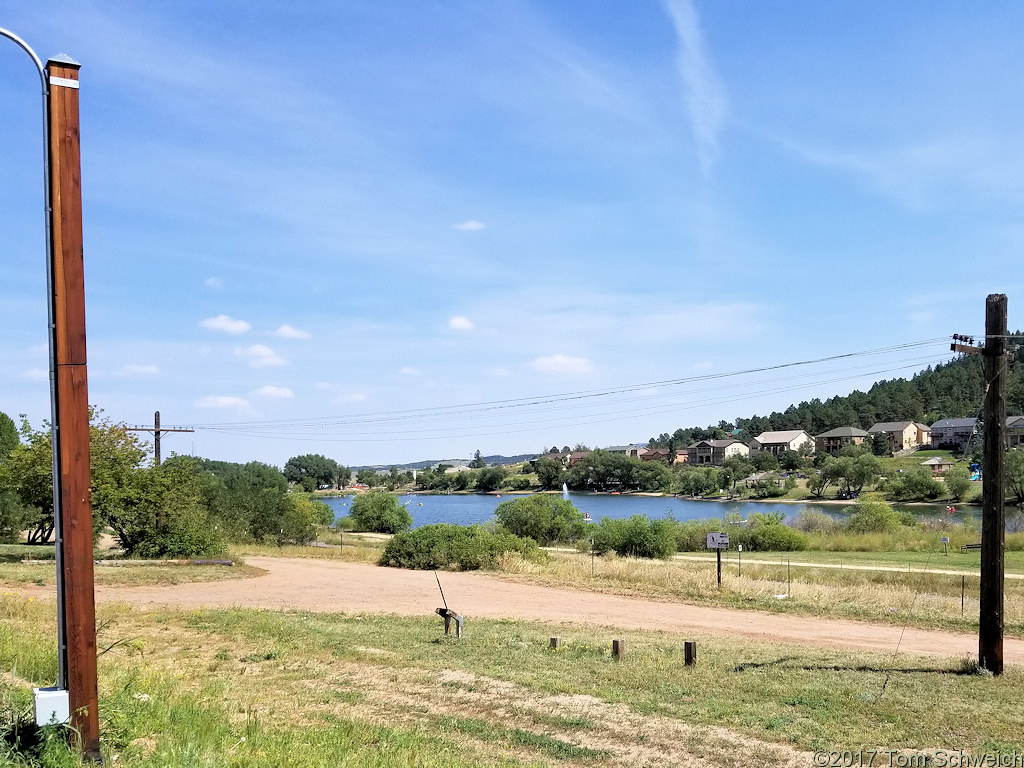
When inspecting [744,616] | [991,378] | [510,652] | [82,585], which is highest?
[991,378]

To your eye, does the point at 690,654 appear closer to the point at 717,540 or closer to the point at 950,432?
the point at 717,540

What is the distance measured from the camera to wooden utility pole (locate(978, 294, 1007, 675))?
13898 millimetres

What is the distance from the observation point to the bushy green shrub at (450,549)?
3556cm

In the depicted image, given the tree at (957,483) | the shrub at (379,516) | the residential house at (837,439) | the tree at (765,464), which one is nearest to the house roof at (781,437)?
the residential house at (837,439)

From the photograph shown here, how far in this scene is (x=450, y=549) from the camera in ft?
118

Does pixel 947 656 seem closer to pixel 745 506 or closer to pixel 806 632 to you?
pixel 806 632

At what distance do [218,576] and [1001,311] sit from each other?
25077 mm

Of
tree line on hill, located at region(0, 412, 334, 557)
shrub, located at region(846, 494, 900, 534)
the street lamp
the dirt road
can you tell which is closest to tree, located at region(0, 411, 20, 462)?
tree line on hill, located at region(0, 412, 334, 557)

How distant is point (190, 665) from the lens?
12883 mm

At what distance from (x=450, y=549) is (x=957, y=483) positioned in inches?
2630

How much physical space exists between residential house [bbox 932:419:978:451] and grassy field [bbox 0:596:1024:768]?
14413cm

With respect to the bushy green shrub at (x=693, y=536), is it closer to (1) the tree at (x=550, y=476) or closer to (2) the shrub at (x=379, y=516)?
(2) the shrub at (x=379, y=516)

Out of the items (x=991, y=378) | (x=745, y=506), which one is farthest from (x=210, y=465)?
(x=991, y=378)

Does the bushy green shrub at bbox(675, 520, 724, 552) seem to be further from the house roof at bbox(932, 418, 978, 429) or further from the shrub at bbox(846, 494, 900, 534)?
the house roof at bbox(932, 418, 978, 429)
